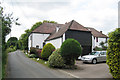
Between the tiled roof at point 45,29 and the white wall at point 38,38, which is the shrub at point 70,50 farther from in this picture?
the tiled roof at point 45,29

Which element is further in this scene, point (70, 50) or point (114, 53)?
point (70, 50)

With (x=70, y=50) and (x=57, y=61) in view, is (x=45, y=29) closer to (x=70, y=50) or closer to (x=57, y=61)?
(x=57, y=61)

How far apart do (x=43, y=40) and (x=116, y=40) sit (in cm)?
2267

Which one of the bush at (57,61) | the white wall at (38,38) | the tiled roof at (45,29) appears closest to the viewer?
the bush at (57,61)

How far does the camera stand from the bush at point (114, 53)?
5547 millimetres

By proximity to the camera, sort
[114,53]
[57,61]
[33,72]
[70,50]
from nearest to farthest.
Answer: [114,53]
[33,72]
[70,50]
[57,61]

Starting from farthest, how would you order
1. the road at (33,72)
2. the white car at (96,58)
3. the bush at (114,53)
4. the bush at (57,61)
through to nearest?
the white car at (96,58)
the bush at (57,61)
the road at (33,72)
the bush at (114,53)

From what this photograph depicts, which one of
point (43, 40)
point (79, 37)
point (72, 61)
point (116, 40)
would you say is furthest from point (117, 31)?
point (43, 40)

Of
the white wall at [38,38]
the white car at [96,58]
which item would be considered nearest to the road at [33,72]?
the white car at [96,58]

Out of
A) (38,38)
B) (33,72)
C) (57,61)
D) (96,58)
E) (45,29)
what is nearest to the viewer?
(33,72)

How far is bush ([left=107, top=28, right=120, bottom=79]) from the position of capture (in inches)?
218

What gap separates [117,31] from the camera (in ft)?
19.1

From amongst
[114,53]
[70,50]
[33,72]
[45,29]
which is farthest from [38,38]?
[114,53]

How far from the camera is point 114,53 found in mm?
5711
